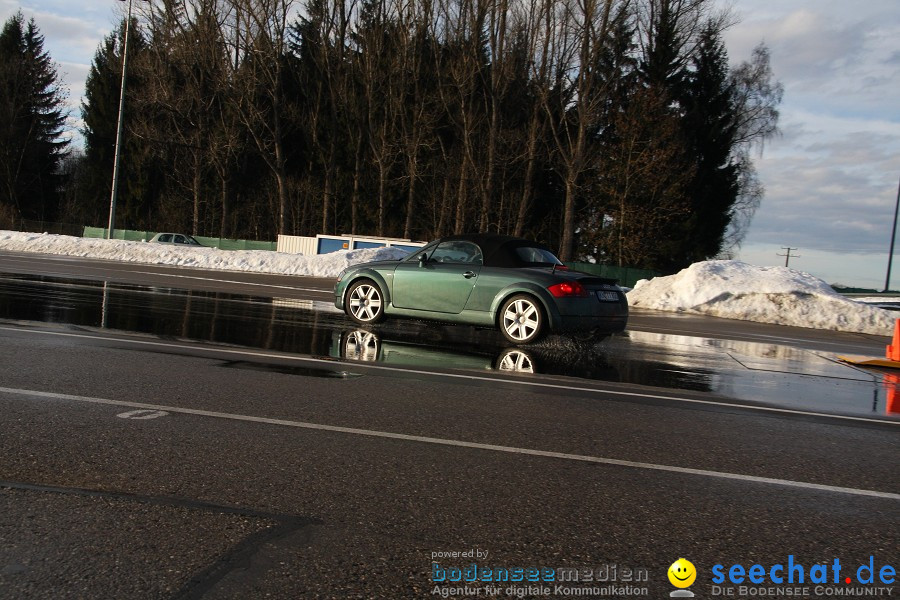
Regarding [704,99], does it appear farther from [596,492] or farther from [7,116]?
[7,116]

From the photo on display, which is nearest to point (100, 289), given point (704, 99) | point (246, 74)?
point (246, 74)

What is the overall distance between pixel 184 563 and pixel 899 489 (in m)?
3.92

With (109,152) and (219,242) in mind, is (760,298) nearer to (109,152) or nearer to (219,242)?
(219,242)

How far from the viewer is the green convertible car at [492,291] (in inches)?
382

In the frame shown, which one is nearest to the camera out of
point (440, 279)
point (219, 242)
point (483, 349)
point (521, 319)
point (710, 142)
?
point (483, 349)

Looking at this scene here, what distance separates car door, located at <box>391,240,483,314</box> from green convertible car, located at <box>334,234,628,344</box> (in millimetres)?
12

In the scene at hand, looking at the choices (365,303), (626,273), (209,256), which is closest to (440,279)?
(365,303)

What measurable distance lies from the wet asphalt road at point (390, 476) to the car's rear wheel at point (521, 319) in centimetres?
180

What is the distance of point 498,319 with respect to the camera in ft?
32.9

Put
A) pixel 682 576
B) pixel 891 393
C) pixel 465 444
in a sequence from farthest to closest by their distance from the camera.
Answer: pixel 891 393 < pixel 465 444 < pixel 682 576

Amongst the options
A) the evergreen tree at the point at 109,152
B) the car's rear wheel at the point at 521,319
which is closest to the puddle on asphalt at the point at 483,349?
the car's rear wheel at the point at 521,319

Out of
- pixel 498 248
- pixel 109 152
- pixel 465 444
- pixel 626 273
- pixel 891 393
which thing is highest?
pixel 109 152

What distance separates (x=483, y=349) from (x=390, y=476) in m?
5.54

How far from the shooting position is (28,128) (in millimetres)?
60250
